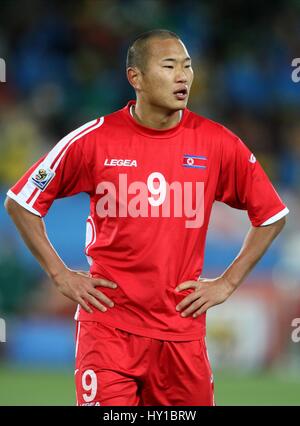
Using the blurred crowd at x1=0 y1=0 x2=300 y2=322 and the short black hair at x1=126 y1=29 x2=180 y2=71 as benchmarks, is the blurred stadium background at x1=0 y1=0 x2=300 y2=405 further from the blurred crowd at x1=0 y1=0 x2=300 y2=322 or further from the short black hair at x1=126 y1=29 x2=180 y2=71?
the short black hair at x1=126 y1=29 x2=180 y2=71

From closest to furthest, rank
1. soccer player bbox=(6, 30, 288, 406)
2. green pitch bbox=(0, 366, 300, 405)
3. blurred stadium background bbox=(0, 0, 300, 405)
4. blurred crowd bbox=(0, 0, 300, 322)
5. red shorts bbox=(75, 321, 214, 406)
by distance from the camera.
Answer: red shorts bbox=(75, 321, 214, 406), soccer player bbox=(6, 30, 288, 406), green pitch bbox=(0, 366, 300, 405), blurred stadium background bbox=(0, 0, 300, 405), blurred crowd bbox=(0, 0, 300, 322)

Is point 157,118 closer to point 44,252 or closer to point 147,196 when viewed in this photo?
point 147,196

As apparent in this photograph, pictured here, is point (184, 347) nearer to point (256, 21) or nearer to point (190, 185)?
point (190, 185)

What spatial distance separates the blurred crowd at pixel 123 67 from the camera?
13.1m

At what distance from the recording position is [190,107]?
1316 centimetres

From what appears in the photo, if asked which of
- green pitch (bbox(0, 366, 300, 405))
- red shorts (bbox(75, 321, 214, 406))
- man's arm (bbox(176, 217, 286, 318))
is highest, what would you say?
man's arm (bbox(176, 217, 286, 318))

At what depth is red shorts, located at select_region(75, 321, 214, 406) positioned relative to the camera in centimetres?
494

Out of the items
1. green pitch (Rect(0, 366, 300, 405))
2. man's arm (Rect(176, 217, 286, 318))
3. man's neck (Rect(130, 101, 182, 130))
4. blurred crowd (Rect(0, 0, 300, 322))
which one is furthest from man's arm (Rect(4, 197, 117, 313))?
blurred crowd (Rect(0, 0, 300, 322))

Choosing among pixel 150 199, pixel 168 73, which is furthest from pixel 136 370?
pixel 168 73

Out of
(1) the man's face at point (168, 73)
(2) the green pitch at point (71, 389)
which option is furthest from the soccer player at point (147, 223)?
(2) the green pitch at point (71, 389)

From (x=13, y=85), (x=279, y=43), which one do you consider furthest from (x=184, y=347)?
(x=279, y=43)

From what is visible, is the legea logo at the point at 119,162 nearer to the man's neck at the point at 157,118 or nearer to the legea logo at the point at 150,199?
the legea logo at the point at 150,199

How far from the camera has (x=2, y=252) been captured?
1103cm
